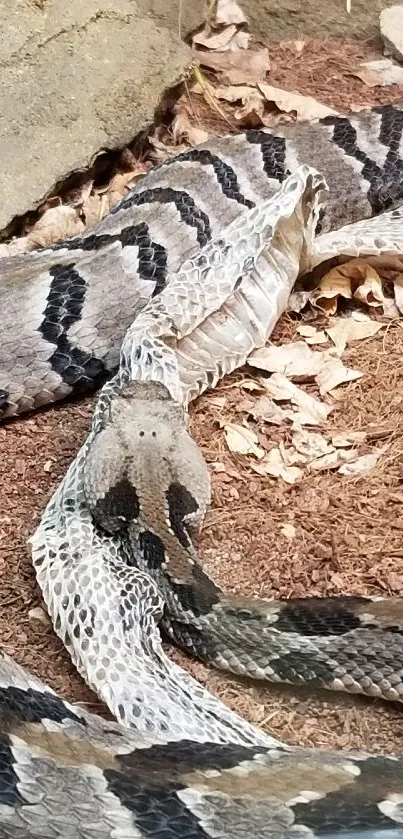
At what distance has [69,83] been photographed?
4.43m

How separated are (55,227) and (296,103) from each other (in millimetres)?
1498

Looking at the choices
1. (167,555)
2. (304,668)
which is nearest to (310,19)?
(167,555)

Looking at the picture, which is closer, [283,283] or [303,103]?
[283,283]

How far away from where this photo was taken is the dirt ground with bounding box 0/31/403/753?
2494 millimetres

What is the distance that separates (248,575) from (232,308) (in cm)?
107

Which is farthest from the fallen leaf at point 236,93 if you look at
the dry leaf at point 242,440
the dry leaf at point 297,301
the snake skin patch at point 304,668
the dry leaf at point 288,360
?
the snake skin patch at point 304,668

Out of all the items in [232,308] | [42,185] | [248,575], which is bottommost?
[248,575]

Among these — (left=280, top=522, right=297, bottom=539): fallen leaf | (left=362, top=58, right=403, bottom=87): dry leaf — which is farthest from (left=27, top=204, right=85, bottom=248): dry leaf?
(left=362, top=58, right=403, bottom=87): dry leaf

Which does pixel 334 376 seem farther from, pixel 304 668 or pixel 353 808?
pixel 353 808

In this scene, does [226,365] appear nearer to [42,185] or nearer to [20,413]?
[20,413]

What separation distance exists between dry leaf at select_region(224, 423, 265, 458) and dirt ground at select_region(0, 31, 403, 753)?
3 cm

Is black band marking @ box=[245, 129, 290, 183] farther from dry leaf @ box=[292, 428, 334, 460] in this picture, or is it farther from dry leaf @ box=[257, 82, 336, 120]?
dry leaf @ box=[292, 428, 334, 460]

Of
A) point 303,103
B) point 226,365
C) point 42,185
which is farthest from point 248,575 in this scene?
point 303,103

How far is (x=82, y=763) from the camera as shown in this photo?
1.94 meters
